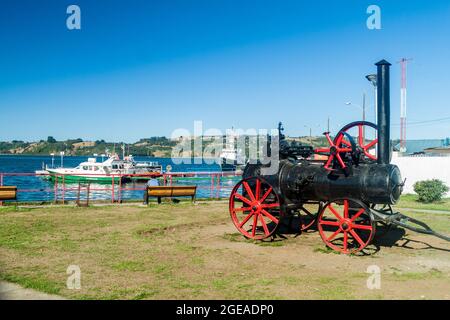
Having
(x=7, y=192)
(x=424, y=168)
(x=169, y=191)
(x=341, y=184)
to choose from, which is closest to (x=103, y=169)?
(x=169, y=191)

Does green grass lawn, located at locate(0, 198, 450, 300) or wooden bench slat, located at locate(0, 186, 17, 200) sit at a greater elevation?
wooden bench slat, located at locate(0, 186, 17, 200)

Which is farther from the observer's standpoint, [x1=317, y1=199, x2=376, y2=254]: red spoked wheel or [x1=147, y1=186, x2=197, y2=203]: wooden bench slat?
[x1=147, y1=186, x2=197, y2=203]: wooden bench slat

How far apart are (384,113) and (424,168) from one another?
1523cm

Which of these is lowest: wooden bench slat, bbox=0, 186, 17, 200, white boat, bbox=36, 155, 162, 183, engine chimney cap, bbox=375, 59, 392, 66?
white boat, bbox=36, 155, 162, 183

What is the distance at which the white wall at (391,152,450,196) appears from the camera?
875 inches

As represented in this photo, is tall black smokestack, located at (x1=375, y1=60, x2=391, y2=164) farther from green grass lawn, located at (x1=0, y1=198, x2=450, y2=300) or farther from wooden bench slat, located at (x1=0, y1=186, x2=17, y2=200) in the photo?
wooden bench slat, located at (x1=0, y1=186, x2=17, y2=200)

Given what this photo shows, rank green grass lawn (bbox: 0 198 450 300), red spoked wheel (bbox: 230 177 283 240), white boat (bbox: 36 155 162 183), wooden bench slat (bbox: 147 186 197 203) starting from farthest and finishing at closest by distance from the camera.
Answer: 1. white boat (bbox: 36 155 162 183)
2. wooden bench slat (bbox: 147 186 197 203)
3. red spoked wheel (bbox: 230 177 283 240)
4. green grass lawn (bbox: 0 198 450 300)

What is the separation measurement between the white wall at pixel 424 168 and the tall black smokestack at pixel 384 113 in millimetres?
14664

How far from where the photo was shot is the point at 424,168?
905 inches

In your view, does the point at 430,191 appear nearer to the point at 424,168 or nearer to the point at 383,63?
the point at 424,168

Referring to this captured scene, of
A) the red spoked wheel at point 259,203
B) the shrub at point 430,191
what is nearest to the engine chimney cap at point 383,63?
the red spoked wheel at point 259,203

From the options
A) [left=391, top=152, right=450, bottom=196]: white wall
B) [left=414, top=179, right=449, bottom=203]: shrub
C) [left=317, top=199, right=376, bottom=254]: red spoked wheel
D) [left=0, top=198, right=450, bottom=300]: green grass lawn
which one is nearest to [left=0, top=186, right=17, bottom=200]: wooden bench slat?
[left=0, top=198, right=450, bottom=300]: green grass lawn

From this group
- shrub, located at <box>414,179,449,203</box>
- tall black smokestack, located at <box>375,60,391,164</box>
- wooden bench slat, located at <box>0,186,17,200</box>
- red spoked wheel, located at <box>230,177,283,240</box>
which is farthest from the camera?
shrub, located at <box>414,179,449,203</box>
